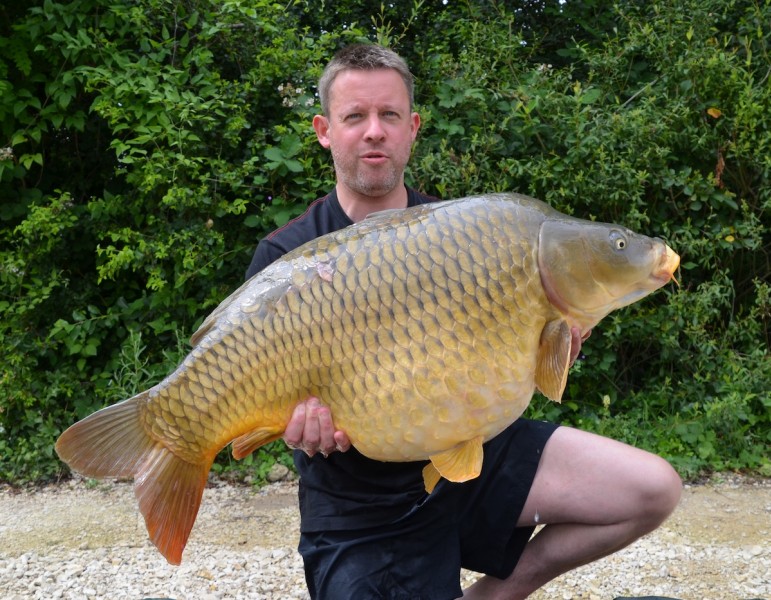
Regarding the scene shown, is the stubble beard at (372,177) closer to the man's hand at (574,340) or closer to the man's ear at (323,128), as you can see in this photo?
the man's ear at (323,128)

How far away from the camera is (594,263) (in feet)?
4.38

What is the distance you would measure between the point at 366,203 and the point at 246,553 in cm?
142

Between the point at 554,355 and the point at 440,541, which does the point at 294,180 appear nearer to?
the point at 440,541

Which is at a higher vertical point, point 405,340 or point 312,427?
point 405,340

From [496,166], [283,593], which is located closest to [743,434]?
[496,166]

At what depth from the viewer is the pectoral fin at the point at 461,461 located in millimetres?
1372

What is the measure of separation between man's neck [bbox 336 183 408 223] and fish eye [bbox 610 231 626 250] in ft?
1.94

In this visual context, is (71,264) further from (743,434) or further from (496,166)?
(743,434)

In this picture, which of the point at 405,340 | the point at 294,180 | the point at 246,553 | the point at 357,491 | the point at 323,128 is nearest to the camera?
the point at 405,340

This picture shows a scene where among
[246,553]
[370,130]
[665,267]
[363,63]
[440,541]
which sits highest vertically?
[363,63]

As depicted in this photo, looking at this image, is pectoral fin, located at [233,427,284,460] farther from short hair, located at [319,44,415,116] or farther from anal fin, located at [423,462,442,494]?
short hair, located at [319,44,415,116]

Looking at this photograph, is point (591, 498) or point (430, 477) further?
point (591, 498)

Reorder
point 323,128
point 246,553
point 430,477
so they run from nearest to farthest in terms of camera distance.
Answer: point 430,477, point 323,128, point 246,553

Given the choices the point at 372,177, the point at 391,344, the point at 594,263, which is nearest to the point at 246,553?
the point at 372,177
